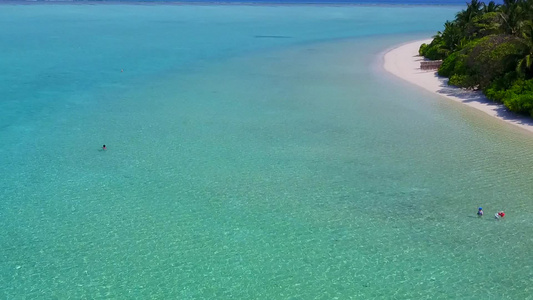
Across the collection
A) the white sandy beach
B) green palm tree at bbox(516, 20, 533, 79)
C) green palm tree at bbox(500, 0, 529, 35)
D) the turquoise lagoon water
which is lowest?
the turquoise lagoon water

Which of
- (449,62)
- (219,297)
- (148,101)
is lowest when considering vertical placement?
(219,297)

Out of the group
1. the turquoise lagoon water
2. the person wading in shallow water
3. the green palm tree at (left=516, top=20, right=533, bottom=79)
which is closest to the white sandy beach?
the turquoise lagoon water

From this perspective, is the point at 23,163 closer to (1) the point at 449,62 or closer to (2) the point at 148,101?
(2) the point at 148,101

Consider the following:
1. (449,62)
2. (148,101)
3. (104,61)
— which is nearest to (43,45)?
(104,61)

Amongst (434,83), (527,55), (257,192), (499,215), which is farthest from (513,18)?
(257,192)

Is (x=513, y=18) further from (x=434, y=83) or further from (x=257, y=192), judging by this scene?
(x=257, y=192)

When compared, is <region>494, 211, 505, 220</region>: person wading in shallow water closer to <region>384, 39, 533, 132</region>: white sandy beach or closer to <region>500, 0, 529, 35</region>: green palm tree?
<region>384, 39, 533, 132</region>: white sandy beach
